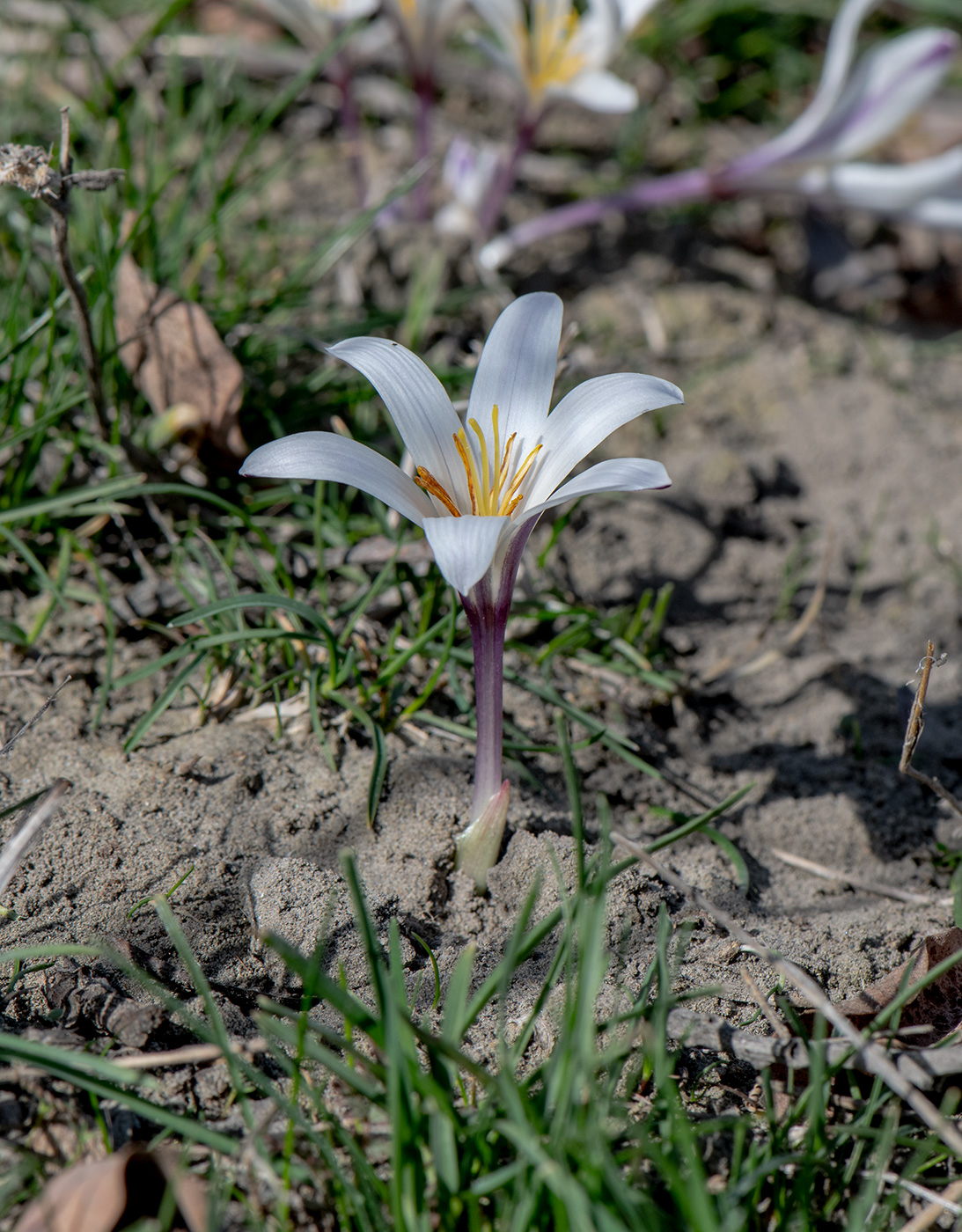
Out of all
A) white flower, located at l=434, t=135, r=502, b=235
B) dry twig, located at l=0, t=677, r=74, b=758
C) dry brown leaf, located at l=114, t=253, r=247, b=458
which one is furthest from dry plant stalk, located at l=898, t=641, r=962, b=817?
white flower, located at l=434, t=135, r=502, b=235

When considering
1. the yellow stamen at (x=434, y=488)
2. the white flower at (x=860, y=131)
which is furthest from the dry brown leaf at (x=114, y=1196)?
the white flower at (x=860, y=131)

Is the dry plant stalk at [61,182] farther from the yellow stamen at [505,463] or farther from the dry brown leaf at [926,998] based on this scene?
the dry brown leaf at [926,998]

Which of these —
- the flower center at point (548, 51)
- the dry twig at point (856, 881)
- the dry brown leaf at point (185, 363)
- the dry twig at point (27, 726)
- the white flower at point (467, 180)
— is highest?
the flower center at point (548, 51)

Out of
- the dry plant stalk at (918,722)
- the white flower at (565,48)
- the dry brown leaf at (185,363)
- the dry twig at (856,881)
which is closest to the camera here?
the dry plant stalk at (918,722)

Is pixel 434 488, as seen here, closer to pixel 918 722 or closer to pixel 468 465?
pixel 468 465

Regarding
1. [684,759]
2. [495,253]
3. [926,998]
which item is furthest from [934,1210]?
[495,253]

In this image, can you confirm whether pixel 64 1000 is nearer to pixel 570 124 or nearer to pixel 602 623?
pixel 602 623
